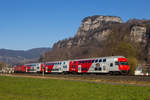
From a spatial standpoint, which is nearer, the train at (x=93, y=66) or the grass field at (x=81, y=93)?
the grass field at (x=81, y=93)

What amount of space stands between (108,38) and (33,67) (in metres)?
28.8

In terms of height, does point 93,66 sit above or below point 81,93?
above

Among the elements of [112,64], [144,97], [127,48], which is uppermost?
[127,48]

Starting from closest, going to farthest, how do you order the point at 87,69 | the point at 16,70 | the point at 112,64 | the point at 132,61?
1. the point at 112,64
2. the point at 87,69
3. the point at 132,61
4. the point at 16,70

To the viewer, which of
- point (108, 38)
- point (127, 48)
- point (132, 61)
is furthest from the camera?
point (108, 38)

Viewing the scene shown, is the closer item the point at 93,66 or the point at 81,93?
the point at 81,93

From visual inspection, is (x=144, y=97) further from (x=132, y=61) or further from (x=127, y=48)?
(x=127, y=48)

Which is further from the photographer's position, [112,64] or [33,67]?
[33,67]

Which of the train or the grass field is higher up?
the train

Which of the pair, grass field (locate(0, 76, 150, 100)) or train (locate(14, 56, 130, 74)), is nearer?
grass field (locate(0, 76, 150, 100))

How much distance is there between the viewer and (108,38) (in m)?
85.9

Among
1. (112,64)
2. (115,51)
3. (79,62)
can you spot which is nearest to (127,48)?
(115,51)

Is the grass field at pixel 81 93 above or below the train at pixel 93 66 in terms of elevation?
below

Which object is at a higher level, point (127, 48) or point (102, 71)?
point (127, 48)
